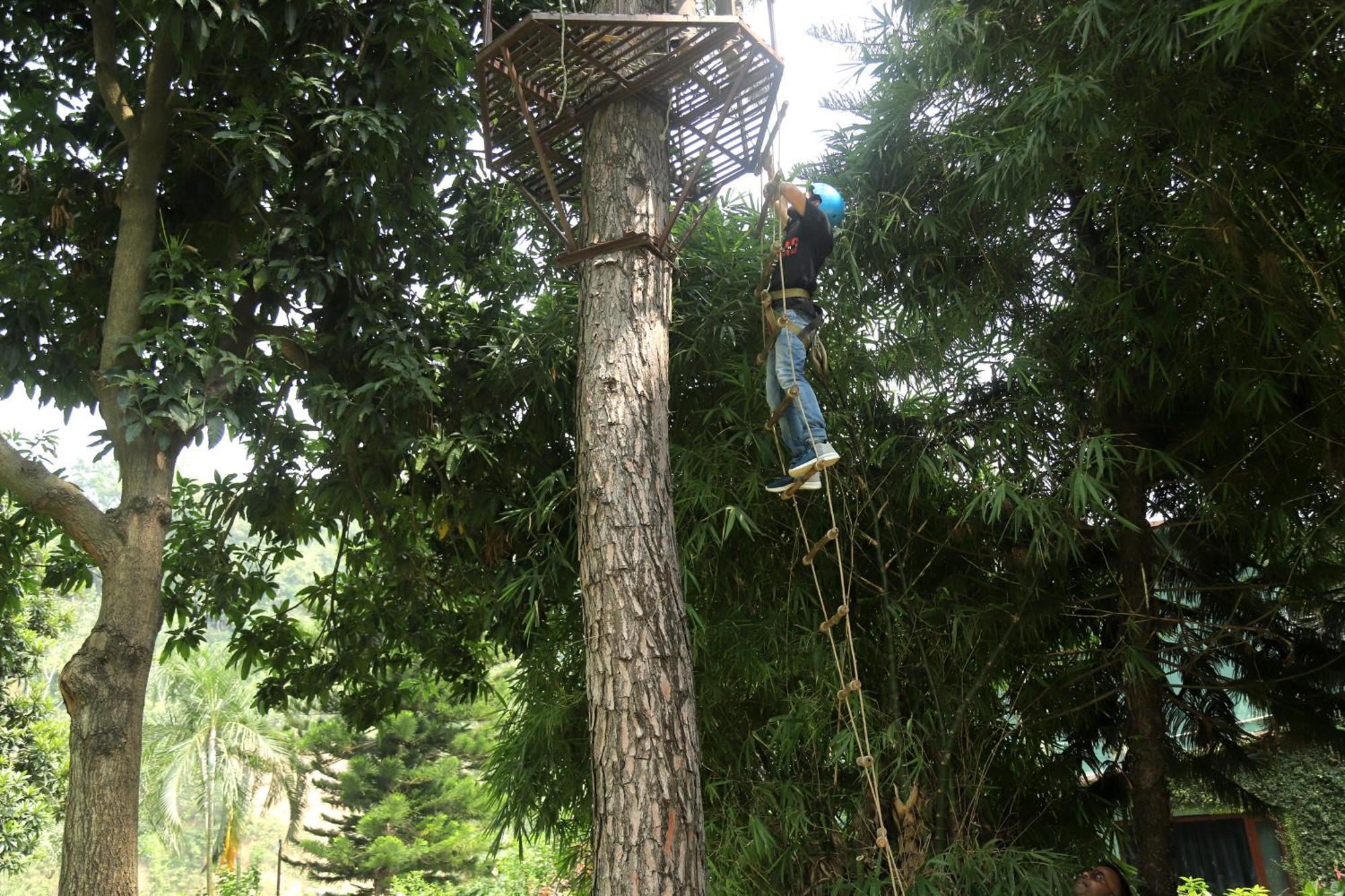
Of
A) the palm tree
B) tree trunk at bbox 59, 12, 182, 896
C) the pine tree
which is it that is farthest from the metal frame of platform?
the palm tree

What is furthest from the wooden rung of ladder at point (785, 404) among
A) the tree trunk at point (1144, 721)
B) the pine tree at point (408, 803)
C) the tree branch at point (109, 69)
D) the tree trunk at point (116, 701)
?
the pine tree at point (408, 803)

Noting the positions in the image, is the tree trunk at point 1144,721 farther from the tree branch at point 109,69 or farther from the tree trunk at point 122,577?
the tree branch at point 109,69

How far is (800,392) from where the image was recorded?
9.15 feet

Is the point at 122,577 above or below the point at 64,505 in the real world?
below

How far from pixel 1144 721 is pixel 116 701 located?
10.9ft

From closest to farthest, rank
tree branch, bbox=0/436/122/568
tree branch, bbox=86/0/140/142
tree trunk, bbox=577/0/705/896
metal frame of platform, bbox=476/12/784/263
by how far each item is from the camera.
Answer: tree trunk, bbox=577/0/705/896
metal frame of platform, bbox=476/12/784/263
tree branch, bbox=0/436/122/568
tree branch, bbox=86/0/140/142

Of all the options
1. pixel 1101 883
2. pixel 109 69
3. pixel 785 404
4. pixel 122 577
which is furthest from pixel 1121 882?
pixel 109 69

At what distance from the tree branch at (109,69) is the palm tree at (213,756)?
13.3m

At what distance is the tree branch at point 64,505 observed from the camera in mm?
3256

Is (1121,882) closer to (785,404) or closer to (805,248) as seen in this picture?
(785,404)

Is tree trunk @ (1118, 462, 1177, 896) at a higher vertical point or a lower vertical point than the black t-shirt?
lower

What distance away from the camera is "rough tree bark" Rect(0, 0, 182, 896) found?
2982mm

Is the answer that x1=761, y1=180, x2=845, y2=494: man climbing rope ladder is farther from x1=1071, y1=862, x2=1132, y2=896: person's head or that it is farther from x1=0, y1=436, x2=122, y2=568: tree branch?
x1=0, y1=436, x2=122, y2=568: tree branch

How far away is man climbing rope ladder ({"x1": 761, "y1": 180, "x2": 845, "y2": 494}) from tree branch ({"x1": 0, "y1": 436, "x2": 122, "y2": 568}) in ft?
7.16
